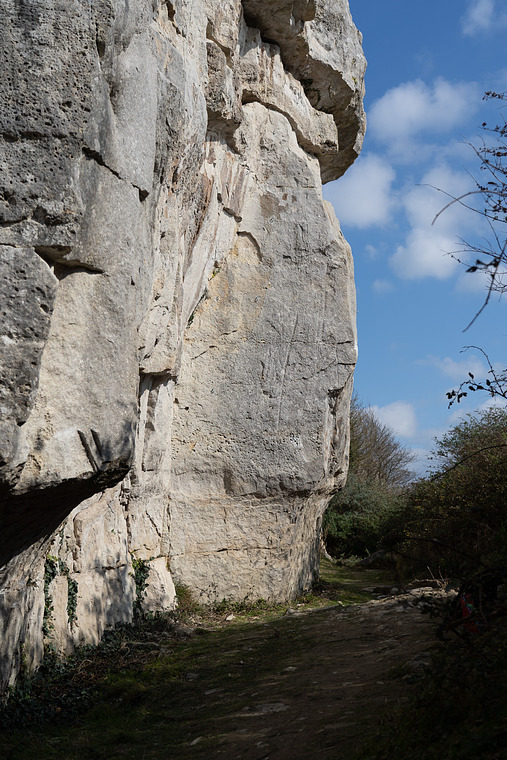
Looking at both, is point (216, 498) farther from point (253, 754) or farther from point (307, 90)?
point (307, 90)

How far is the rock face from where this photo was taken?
4750 millimetres

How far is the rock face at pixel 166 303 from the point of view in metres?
4.75

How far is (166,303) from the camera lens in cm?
768

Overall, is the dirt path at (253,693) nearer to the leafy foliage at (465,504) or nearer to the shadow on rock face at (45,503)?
the shadow on rock face at (45,503)

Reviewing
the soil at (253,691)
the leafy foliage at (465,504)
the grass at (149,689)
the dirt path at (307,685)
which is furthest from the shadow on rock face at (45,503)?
the leafy foliage at (465,504)

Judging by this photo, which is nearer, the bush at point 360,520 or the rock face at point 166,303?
the rock face at point 166,303

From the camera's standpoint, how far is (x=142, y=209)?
18.6 feet

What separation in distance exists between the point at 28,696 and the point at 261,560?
460 cm

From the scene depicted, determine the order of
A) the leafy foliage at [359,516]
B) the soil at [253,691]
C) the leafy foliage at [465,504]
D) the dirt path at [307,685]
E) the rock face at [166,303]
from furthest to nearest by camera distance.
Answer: the leafy foliage at [359,516]
the leafy foliage at [465,504]
the rock face at [166,303]
the soil at [253,691]
the dirt path at [307,685]

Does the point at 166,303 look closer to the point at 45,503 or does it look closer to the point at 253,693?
the point at 45,503

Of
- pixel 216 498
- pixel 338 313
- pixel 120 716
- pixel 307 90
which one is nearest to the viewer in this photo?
pixel 120 716

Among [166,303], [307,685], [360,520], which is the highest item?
[166,303]

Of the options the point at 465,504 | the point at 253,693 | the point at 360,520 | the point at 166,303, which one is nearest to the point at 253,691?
the point at 253,693

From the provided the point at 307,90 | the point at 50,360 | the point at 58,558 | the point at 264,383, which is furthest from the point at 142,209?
A: the point at 307,90
